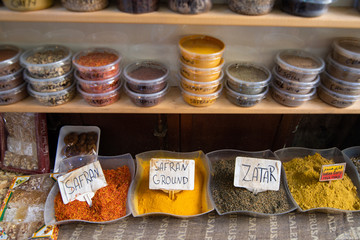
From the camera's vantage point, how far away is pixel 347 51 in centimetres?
120

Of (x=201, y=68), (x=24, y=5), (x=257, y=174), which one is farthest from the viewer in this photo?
(x=257, y=174)

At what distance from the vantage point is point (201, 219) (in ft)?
4.61

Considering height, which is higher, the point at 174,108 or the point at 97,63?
the point at 97,63

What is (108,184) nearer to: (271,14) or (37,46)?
(37,46)

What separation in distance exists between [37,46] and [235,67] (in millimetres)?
953

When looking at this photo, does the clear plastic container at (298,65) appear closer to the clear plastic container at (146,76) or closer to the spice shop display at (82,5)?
the clear plastic container at (146,76)

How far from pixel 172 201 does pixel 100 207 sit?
1.16ft

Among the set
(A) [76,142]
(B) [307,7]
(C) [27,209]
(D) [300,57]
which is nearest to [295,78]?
(D) [300,57]

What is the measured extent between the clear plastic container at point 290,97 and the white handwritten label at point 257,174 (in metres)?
0.30

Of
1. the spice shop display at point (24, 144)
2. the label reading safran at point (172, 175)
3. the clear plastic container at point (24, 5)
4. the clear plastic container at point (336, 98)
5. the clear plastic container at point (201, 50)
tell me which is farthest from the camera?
the spice shop display at point (24, 144)

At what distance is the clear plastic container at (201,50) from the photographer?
45.3 inches

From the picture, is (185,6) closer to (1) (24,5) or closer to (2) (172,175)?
(1) (24,5)

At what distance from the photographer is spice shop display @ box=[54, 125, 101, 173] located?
1.61m

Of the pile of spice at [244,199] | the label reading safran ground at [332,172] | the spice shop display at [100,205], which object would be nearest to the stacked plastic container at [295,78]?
the label reading safran ground at [332,172]
